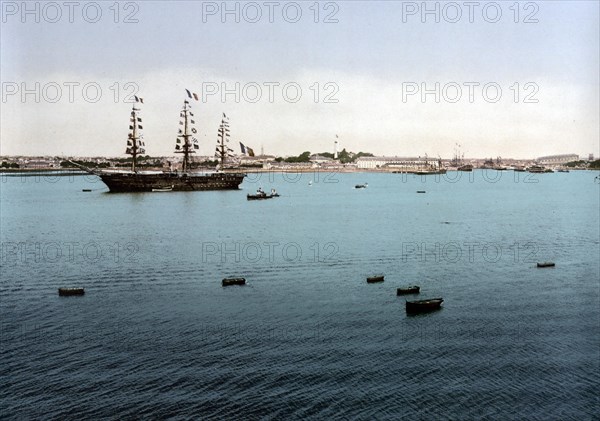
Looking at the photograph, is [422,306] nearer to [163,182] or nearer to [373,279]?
[373,279]

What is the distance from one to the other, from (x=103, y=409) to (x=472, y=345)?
18.7 m

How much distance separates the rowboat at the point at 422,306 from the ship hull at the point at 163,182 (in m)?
113

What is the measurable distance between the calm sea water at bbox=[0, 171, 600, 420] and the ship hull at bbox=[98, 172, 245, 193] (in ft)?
236

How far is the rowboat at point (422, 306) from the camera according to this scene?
119 feet

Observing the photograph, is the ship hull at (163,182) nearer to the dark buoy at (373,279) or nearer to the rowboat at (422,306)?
the dark buoy at (373,279)

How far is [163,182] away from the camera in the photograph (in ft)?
471

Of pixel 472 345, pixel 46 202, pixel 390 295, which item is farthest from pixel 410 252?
pixel 46 202

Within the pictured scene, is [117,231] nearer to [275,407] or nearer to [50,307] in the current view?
[50,307]

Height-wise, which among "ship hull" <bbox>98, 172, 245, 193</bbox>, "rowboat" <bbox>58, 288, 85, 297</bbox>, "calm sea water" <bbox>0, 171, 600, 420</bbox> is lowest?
"calm sea water" <bbox>0, 171, 600, 420</bbox>

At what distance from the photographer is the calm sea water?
24859mm

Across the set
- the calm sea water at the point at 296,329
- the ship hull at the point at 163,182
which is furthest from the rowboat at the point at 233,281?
the ship hull at the point at 163,182

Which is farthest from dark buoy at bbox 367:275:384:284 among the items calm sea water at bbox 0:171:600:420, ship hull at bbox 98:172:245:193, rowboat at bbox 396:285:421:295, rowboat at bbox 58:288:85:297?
ship hull at bbox 98:172:245:193

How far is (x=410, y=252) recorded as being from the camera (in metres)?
58.7

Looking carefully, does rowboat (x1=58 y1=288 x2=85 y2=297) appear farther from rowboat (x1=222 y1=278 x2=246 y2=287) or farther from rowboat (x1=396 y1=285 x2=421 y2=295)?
rowboat (x1=396 y1=285 x2=421 y2=295)
